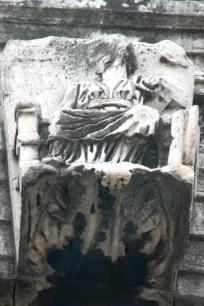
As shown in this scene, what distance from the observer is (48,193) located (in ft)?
25.6

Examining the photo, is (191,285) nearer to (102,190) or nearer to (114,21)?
(102,190)

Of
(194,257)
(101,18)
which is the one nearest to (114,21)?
(101,18)

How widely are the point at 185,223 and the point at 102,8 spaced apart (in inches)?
75.3

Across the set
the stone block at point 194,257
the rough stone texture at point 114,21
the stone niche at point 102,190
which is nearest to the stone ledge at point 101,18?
the rough stone texture at point 114,21

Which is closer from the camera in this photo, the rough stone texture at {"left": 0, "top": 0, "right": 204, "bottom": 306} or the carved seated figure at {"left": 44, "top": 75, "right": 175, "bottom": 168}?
the carved seated figure at {"left": 44, "top": 75, "right": 175, "bottom": 168}

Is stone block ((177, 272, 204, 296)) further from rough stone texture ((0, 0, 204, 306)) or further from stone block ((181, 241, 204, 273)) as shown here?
rough stone texture ((0, 0, 204, 306))

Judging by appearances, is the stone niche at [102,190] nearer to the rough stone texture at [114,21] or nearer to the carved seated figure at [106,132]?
the carved seated figure at [106,132]

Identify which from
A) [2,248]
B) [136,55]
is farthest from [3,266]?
[136,55]

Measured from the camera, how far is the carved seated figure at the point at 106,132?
7.95 metres

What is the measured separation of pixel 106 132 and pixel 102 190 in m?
0.35

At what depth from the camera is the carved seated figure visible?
795 cm

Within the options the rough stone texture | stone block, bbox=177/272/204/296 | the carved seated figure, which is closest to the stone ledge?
the rough stone texture

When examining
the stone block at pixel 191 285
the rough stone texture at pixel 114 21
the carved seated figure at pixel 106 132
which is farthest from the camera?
the rough stone texture at pixel 114 21

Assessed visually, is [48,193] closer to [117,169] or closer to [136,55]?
[117,169]
